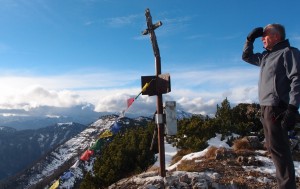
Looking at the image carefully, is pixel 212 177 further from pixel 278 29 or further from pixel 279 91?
pixel 278 29

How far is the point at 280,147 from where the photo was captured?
610 cm

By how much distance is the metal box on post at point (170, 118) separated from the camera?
985 cm

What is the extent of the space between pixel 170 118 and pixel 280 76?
431 centimetres

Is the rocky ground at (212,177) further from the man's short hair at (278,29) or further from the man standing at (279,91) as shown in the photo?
the man's short hair at (278,29)

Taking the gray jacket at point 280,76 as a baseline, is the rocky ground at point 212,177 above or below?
below

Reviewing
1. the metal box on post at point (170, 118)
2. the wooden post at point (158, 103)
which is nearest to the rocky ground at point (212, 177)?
the wooden post at point (158, 103)

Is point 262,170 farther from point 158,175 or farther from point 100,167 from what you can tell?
point 100,167

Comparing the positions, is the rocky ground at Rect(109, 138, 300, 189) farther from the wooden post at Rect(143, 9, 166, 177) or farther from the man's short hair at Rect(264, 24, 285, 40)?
the man's short hair at Rect(264, 24, 285, 40)

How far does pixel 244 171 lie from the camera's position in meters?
11.8

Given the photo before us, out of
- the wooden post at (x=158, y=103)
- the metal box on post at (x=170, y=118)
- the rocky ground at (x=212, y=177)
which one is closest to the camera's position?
the rocky ground at (x=212, y=177)

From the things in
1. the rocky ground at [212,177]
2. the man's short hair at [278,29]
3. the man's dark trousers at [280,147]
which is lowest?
the rocky ground at [212,177]

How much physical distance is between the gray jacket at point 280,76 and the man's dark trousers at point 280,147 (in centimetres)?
19

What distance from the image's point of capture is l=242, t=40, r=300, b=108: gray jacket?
5.73 meters

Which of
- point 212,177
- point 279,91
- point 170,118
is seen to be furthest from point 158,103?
point 279,91
